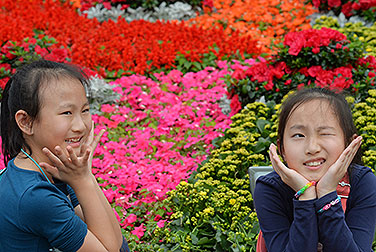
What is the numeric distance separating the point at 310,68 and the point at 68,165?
10.2 feet

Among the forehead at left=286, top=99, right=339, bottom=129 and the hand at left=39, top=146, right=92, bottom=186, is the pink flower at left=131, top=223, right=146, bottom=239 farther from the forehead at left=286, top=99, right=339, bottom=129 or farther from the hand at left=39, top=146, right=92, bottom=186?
the forehead at left=286, top=99, right=339, bottom=129

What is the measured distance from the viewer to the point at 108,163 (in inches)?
157

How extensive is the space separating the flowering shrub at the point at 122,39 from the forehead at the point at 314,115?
3.82 metres

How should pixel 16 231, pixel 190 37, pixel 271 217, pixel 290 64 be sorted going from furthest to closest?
pixel 190 37, pixel 290 64, pixel 271 217, pixel 16 231

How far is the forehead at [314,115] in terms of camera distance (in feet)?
6.28

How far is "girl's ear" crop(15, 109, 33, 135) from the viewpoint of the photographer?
6.25 ft

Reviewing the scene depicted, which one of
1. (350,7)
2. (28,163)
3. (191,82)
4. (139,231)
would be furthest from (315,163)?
(350,7)

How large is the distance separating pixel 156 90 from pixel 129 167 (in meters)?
1.45

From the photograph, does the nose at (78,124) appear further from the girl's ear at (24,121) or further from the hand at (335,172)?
the hand at (335,172)

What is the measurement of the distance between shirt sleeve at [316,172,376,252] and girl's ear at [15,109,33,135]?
121 cm

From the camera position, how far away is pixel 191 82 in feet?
17.7

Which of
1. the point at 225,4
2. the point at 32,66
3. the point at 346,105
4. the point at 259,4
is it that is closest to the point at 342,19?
the point at 259,4

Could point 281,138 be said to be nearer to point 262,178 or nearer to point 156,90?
point 262,178

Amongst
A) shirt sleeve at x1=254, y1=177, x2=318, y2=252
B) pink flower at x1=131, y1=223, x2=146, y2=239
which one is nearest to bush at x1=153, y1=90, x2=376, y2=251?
pink flower at x1=131, y1=223, x2=146, y2=239
